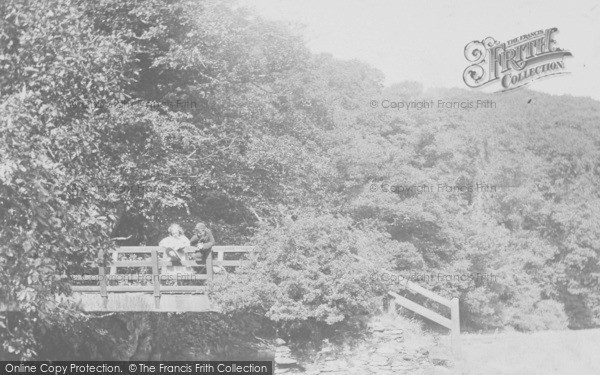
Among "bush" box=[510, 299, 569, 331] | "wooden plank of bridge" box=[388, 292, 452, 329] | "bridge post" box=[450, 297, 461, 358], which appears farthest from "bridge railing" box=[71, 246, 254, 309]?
"bush" box=[510, 299, 569, 331]

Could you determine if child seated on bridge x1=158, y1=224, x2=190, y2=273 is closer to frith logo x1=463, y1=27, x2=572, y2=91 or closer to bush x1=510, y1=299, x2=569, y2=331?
frith logo x1=463, y1=27, x2=572, y2=91

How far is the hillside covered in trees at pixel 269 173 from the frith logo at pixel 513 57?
180 inches

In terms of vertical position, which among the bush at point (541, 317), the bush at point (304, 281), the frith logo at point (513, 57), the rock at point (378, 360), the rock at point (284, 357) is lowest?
the bush at point (541, 317)

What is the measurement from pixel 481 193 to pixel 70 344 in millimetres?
26557

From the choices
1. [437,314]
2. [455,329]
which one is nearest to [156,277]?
[437,314]

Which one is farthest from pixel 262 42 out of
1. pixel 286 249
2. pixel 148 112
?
pixel 286 249

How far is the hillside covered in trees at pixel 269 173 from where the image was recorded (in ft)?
42.0

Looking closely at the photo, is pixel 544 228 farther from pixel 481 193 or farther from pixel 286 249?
pixel 286 249

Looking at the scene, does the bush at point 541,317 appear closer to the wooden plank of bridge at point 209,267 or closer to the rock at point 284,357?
the rock at point 284,357

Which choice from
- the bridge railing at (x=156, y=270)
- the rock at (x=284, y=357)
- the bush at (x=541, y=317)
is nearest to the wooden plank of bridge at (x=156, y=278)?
the bridge railing at (x=156, y=270)

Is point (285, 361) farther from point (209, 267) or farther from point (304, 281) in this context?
point (209, 267)

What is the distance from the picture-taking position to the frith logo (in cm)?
2600

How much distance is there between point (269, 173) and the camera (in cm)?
2400

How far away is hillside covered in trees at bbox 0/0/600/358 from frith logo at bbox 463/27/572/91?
458cm
